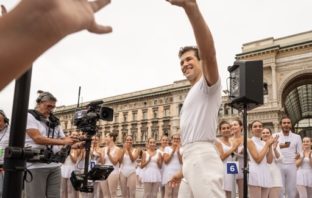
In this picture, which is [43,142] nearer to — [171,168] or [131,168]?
[171,168]

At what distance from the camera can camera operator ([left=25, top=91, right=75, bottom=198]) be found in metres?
3.83

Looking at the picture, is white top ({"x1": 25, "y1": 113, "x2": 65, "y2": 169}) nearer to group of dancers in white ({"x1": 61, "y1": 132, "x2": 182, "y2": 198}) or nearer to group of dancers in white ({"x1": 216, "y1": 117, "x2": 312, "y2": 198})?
group of dancers in white ({"x1": 216, "y1": 117, "x2": 312, "y2": 198})

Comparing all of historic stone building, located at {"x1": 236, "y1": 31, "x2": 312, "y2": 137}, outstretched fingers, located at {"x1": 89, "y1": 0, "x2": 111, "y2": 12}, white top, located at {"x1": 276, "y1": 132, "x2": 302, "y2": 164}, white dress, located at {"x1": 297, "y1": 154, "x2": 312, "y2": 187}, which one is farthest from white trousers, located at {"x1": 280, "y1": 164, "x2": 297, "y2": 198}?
historic stone building, located at {"x1": 236, "y1": 31, "x2": 312, "y2": 137}

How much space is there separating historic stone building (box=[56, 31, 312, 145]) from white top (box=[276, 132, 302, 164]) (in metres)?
24.3

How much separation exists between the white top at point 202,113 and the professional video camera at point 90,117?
2.19 meters

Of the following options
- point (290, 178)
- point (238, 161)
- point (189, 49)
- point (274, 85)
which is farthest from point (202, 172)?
point (274, 85)

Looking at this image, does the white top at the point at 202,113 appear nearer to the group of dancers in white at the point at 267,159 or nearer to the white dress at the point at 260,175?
the group of dancers in white at the point at 267,159

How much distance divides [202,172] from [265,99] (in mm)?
36617

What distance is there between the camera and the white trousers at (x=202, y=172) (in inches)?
83.4

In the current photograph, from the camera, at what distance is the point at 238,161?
260 inches

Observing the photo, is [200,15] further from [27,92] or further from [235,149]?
[235,149]

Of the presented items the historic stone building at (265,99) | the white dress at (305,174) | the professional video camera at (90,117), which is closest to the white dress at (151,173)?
the white dress at (305,174)

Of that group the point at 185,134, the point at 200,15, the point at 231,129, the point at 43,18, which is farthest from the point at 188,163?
the point at 231,129

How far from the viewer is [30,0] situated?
0.66 metres
